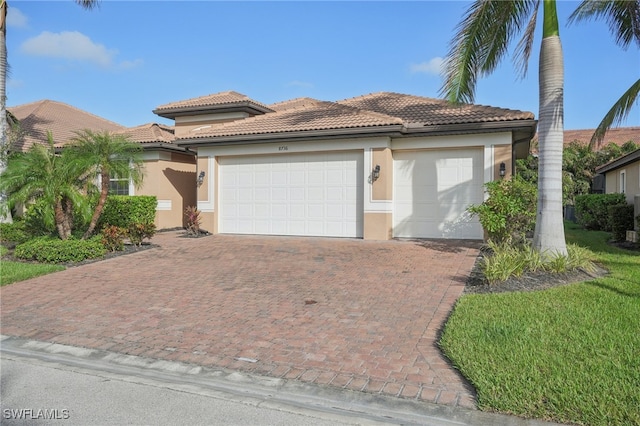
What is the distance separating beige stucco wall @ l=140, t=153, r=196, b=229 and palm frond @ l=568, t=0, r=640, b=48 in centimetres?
1442

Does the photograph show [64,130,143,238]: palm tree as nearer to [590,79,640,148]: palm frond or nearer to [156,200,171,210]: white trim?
[156,200,171,210]: white trim

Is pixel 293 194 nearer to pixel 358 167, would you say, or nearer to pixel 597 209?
pixel 358 167

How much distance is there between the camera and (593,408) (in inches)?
147

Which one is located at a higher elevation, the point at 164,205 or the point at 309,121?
the point at 309,121

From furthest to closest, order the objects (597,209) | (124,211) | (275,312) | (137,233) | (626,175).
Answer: (626,175), (597,209), (124,211), (137,233), (275,312)

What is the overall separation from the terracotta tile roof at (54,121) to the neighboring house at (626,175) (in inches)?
917

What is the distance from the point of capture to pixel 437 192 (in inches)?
559

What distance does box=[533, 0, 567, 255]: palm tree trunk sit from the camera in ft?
29.4

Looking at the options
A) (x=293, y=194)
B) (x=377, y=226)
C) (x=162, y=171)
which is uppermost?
(x=162, y=171)

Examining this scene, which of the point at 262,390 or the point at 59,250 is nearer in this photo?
the point at 262,390

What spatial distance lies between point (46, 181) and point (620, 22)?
14006 mm

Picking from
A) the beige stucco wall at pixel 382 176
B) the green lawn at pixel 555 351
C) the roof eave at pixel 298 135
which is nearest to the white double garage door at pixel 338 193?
the beige stucco wall at pixel 382 176

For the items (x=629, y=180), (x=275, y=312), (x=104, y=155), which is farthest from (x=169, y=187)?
(x=629, y=180)

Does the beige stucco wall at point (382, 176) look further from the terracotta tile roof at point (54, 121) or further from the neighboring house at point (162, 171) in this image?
the terracotta tile roof at point (54, 121)
